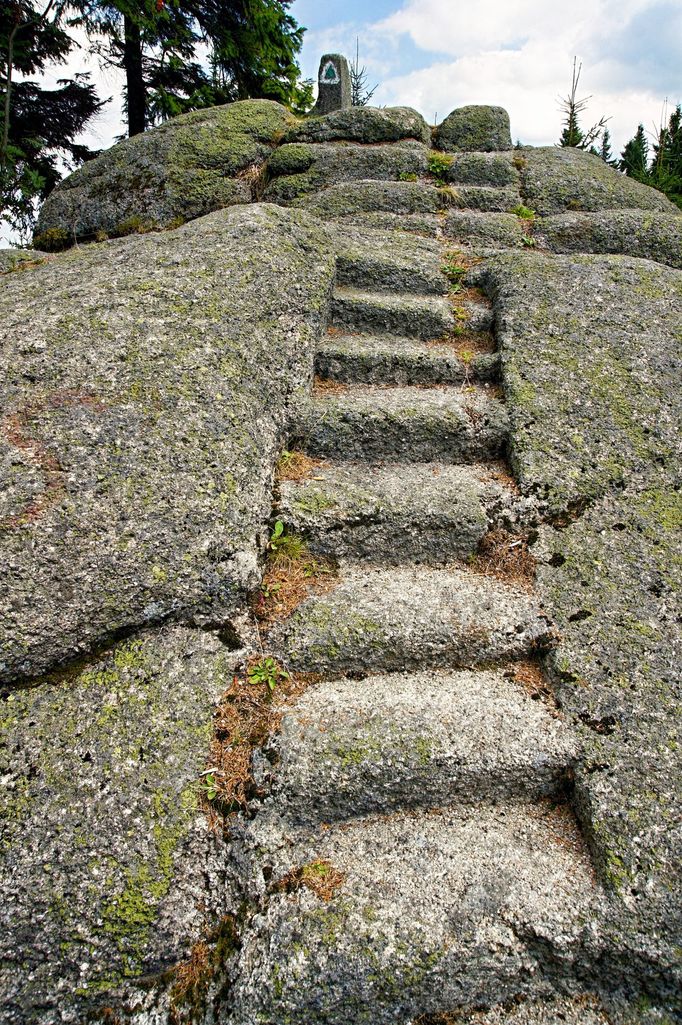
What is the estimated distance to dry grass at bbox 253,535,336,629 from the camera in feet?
14.2

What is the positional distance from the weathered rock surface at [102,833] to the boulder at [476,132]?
399 inches

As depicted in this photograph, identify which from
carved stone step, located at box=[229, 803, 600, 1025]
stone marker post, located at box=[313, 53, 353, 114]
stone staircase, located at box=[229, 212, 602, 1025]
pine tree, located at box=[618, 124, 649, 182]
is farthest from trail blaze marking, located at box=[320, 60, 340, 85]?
pine tree, located at box=[618, 124, 649, 182]

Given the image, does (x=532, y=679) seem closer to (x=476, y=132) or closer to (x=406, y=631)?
(x=406, y=631)

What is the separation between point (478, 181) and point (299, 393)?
19.9ft

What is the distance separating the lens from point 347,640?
416 cm

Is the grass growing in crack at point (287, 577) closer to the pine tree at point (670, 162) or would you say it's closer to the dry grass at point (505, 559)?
the dry grass at point (505, 559)

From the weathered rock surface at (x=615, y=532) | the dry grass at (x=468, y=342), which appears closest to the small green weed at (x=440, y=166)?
the weathered rock surface at (x=615, y=532)

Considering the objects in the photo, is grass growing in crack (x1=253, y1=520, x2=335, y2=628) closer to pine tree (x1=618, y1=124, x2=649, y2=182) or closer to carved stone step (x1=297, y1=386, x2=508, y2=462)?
carved stone step (x1=297, y1=386, x2=508, y2=462)

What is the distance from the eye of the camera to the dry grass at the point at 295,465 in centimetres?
511

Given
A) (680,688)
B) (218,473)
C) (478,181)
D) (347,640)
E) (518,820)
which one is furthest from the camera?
(478,181)

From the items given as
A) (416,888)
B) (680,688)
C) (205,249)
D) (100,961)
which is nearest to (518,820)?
(416,888)

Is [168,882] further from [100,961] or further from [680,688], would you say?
[680,688]

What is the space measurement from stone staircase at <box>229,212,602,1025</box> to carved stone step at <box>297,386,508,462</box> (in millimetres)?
33

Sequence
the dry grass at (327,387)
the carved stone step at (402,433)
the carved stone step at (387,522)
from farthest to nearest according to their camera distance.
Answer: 1. the dry grass at (327,387)
2. the carved stone step at (402,433)
3. the carved stone step at (387,522)
